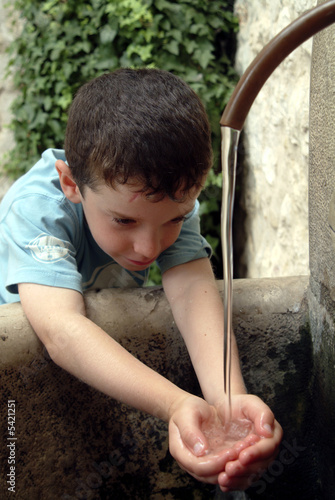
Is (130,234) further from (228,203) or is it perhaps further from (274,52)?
(274,52)

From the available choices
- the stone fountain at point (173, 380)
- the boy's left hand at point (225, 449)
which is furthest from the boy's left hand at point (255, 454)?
the stone fountain at point (173, 380)

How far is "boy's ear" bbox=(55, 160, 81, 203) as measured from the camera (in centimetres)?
119

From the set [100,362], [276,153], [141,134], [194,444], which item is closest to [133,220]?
[141,134]

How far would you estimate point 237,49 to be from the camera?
2.96 metres

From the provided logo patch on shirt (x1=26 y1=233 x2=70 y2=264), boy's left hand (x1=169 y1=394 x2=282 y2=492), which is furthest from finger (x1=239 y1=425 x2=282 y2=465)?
logo patch on shirt (x1=26 y1=233 x2=70 y2=264)

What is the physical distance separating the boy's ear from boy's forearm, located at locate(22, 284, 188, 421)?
0.85ft

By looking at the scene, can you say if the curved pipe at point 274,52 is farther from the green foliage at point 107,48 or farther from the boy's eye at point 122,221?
the green foliage at point 107,48

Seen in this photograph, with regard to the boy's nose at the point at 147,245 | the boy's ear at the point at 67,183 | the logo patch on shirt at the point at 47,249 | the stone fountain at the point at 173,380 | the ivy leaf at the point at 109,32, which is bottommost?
the stone fountain at the point at 173,380

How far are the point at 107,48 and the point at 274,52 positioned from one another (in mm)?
2525

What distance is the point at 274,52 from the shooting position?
0.63 metres

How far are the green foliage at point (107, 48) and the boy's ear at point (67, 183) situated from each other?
1.75m

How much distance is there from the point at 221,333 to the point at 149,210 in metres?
0.29

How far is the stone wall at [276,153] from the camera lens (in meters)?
1.94

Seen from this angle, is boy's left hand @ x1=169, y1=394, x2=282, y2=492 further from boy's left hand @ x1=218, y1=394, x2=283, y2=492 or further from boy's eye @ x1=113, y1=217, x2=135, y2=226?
boy's eye @ x1=113, y1=217, x2=135, y2=226
